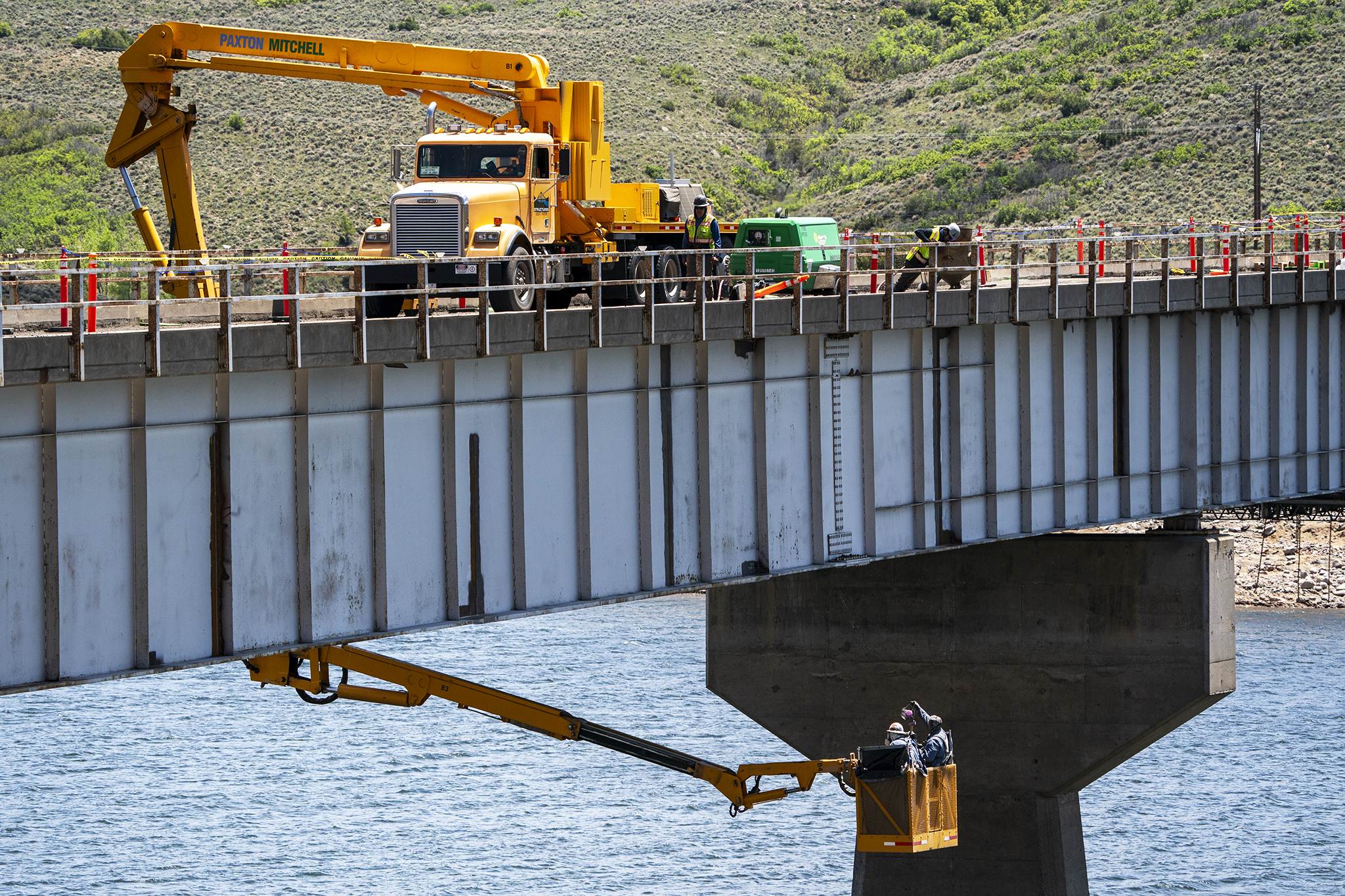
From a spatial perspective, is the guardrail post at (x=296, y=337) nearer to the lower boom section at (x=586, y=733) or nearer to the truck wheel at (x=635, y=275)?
the lower boom section at (x=586, y=733)

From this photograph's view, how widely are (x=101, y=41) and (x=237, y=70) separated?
114 meters

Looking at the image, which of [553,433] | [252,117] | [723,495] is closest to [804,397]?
[723,495]

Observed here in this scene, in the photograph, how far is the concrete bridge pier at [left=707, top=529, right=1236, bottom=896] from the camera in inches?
1203

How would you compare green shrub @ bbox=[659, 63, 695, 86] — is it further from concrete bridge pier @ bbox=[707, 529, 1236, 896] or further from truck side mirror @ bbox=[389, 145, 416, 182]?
truck side mirror @ bbox=[389, 145, 416, 182]

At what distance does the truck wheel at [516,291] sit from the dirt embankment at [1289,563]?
48979 mm

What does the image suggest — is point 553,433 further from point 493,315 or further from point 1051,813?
point 1051,813

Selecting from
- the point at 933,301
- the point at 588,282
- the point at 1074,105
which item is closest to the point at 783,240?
the point at 933,301

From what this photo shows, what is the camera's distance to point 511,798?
147 feet

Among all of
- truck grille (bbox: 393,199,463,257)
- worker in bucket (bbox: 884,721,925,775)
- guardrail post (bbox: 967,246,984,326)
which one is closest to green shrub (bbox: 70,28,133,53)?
truck grille (bbox: 393,199,463,257)

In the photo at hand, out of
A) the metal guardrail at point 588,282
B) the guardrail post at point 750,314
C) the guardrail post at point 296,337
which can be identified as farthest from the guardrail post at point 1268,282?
the guardrail post at point 296,337

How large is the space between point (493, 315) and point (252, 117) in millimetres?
106403

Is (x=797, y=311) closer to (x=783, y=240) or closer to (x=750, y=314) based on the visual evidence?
(x=750, y=314)

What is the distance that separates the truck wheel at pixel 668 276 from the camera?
28156 millimetres

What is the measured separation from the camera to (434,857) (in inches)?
1580
